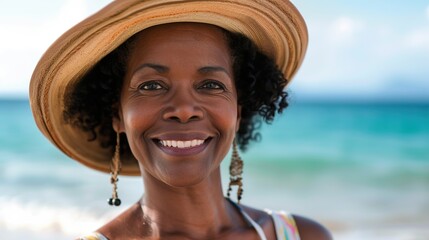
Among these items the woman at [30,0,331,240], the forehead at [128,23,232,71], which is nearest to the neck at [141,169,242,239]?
the woman at [30,0,331,240]

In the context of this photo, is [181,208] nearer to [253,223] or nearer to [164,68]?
[253,223]

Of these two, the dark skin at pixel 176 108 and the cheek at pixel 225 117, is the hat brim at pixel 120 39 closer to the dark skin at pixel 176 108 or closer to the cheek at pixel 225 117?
the dark skin at pixel 176 108

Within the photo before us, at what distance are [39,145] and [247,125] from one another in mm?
14154

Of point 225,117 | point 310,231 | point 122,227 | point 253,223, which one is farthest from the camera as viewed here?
point 310,231

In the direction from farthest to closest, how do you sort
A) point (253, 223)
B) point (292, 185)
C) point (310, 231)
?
point (292, 185), point (310, 231), point (253, 223)

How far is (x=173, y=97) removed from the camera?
8.54ft

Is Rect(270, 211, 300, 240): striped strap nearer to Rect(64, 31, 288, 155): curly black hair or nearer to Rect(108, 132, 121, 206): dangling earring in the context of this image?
Rect(64, 31, 288, 155): curly black hair

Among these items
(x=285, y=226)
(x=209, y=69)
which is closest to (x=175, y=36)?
(x=209, y=69)

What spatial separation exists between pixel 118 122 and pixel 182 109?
454mm

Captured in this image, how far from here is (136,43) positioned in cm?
270

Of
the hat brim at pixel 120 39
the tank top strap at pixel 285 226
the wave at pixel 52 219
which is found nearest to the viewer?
the hat brim at pixel 120 39

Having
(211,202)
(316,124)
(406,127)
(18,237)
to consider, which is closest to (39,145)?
(18,237)

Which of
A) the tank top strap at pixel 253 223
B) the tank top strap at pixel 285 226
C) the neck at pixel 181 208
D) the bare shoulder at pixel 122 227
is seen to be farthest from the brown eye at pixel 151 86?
the tank top strap at pixel 285 226

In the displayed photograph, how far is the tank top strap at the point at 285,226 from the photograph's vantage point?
3.08 meters
